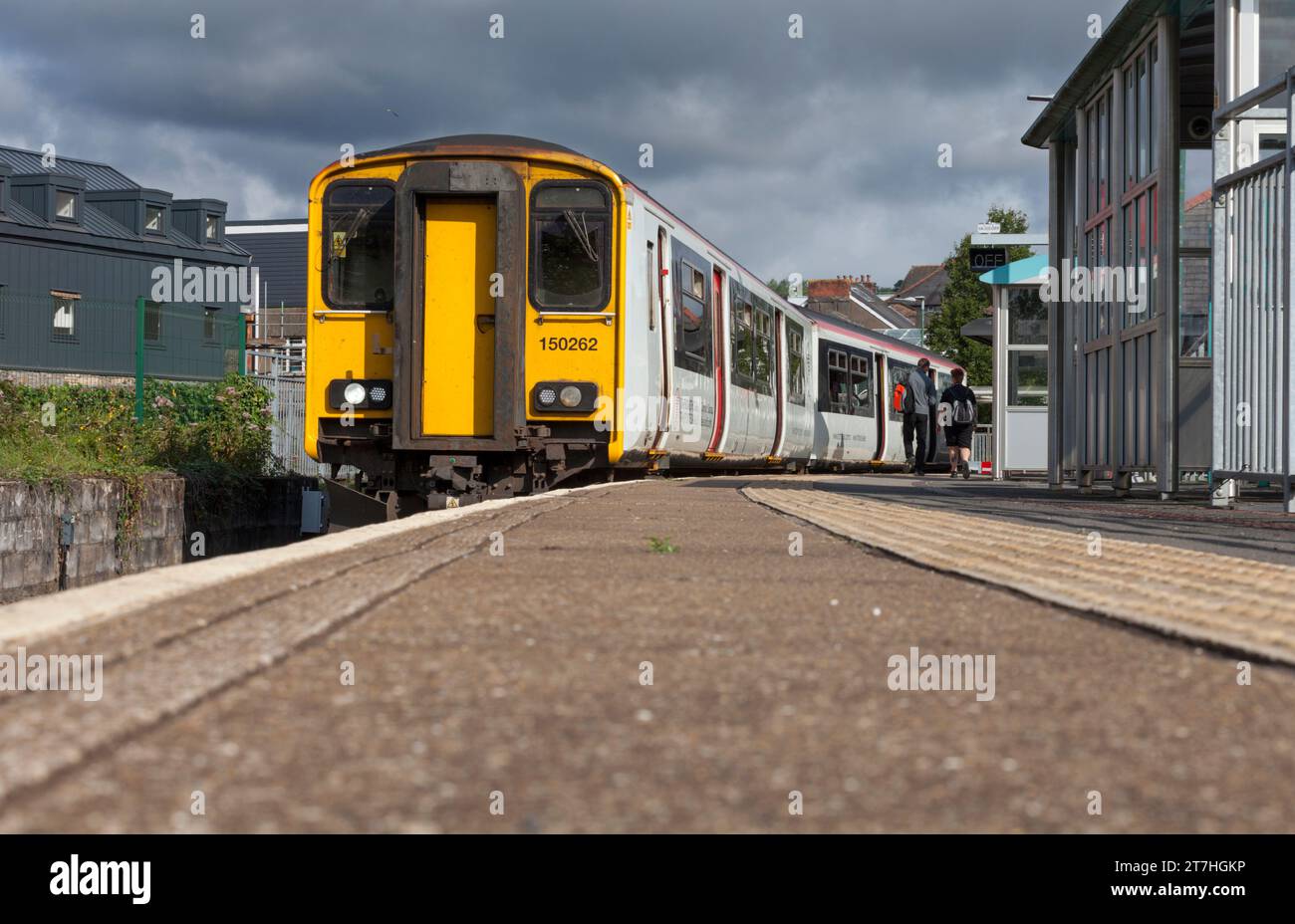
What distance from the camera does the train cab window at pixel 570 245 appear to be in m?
12.1

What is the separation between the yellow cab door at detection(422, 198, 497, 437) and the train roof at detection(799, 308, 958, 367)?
1220cm

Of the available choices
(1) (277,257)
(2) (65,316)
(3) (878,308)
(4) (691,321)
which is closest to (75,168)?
(1) (277,257)

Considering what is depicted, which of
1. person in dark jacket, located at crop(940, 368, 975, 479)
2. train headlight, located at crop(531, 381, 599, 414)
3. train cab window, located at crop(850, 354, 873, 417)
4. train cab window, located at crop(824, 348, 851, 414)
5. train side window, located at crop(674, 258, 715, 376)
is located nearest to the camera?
train headlight, located at crop(531, 381, 599, 414)

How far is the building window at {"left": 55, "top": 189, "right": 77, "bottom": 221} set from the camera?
41.0m

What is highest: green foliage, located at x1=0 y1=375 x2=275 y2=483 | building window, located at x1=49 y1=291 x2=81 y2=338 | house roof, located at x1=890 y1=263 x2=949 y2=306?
house roof, located at x1=890 y1=263 x2=949 y2=306

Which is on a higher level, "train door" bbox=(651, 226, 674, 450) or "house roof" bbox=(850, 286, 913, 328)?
"house roof" bbox=(850, 286, 913, 328)

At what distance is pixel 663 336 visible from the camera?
13.9m

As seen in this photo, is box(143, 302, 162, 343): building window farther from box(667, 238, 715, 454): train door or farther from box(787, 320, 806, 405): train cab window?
box(787, 320, 806, 405): train cab window

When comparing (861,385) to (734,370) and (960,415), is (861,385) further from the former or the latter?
(734,370)

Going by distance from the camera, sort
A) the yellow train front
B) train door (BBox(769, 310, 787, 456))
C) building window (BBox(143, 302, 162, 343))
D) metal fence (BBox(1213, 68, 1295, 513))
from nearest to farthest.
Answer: metal fence (BBox(1213, 68, 1295, 513)) → the yellow train front → building window (BBox(143, 302, 162, 343)) → train door (BBox(769, 310, 787, 456))

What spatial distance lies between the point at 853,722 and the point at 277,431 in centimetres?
1908

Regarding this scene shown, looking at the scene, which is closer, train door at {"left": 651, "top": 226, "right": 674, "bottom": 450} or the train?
the train

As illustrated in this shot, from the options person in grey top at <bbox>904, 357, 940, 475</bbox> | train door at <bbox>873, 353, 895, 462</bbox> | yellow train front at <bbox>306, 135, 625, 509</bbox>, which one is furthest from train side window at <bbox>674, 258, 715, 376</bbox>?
train door at <bbox>873, 353, 895, 462</bbox>
